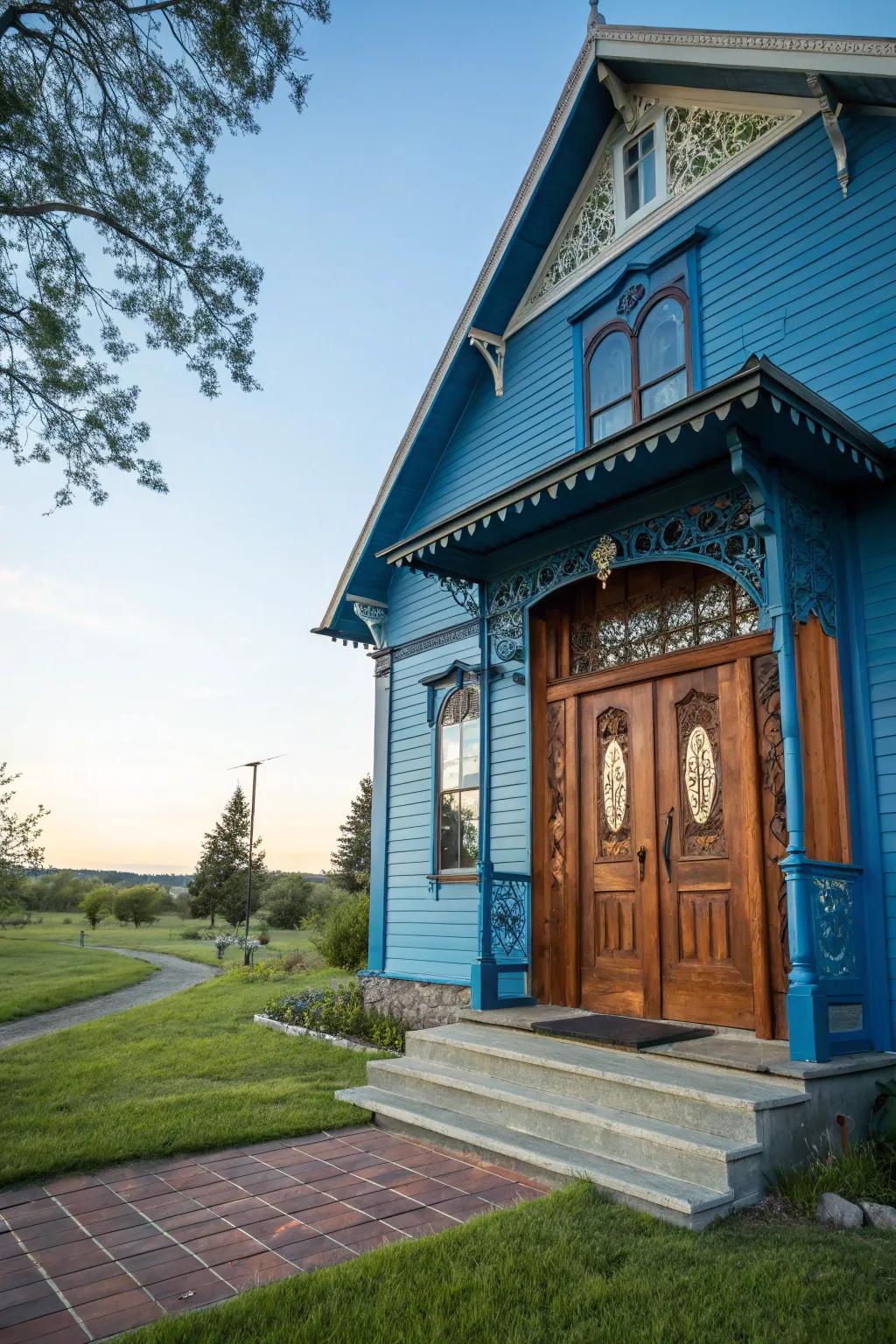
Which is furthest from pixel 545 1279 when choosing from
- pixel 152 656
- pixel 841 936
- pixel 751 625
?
pixel 152 656

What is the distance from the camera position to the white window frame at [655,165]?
7.31 m

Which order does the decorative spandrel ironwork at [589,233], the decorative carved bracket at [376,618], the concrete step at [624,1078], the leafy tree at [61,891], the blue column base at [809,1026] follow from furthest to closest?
the leafy tree at [61,891], the decorative carved bracket at [376,618], the decorative spandrel ironwork at [589,233], the blue column base at [809,1026], the concrete step at [624,1078]

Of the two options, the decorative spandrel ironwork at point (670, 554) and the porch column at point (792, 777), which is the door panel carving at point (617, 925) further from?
the decorative spandrel ironwork at point (670, 554)

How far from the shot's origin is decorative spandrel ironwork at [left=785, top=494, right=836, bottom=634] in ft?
16.9

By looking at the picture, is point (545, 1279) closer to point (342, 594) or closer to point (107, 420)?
point (342, 594)

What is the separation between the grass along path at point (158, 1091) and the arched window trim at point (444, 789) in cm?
175

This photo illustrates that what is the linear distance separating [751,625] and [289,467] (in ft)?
35.9

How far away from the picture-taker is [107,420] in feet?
31.8

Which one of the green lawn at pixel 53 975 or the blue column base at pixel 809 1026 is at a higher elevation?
the blue column base at pixel 809 1026

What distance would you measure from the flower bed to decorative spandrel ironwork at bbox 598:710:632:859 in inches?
114

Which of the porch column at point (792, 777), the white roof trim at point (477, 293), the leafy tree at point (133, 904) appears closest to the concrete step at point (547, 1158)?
the porch column at point (792, 777)

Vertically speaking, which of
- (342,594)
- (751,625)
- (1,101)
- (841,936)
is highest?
(1,101)

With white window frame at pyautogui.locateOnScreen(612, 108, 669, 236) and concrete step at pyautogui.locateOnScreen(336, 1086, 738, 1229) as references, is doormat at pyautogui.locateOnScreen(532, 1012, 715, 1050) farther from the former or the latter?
white window frame at pyautogui.locateOnScreen(612, 108, 669, 236)

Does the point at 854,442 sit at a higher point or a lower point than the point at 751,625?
higher
